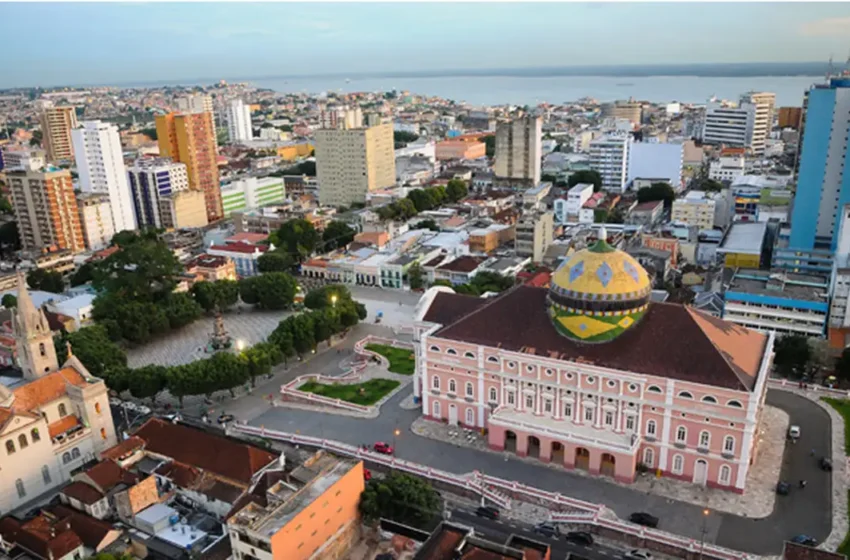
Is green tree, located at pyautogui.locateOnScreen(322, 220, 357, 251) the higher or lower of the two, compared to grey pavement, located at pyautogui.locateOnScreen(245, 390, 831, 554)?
higher

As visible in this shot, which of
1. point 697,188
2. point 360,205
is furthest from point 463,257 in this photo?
point 697,188

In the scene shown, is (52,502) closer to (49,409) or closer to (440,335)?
(49,409)

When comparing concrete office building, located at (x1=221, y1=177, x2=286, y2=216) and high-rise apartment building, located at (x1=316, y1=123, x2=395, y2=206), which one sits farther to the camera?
high-rise apartment building, located at (x1=316, y1=123, x2=395, y2=206)

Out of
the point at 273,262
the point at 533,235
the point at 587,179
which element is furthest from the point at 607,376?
the point at 587,179

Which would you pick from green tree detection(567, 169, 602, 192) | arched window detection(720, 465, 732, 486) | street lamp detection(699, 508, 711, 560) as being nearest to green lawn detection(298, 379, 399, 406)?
street lamp detection(699, 508, 711, 560)

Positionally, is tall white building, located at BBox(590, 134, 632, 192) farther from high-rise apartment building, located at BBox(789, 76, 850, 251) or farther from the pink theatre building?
the pink theatre building

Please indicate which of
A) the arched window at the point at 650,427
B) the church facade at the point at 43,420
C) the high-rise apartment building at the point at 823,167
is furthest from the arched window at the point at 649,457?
the high-rise apartment building at the point at 823,167

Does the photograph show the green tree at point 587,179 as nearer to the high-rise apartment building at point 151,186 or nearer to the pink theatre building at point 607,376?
the high-rise apartment building at point 151,186
